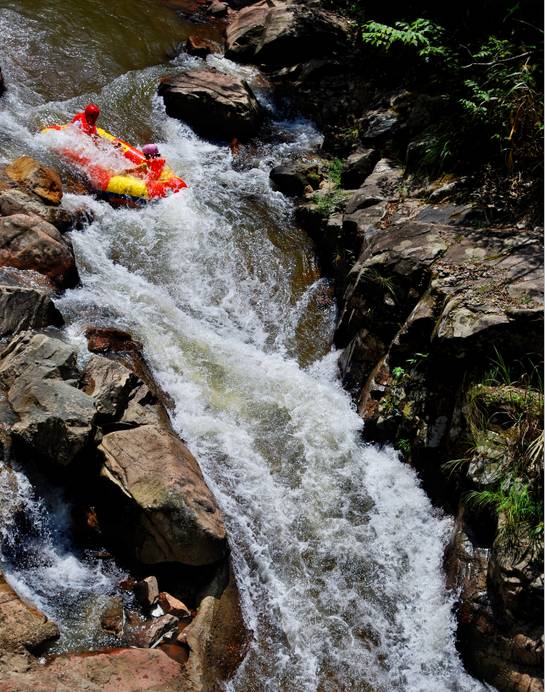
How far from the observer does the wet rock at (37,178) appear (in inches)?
310

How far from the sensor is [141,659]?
165 inches

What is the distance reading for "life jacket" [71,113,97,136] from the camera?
9.13 meters

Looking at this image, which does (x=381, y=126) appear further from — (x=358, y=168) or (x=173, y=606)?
(x=173, y=606)

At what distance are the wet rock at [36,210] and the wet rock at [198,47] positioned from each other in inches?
242

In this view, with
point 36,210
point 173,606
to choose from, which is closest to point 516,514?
point 173,606

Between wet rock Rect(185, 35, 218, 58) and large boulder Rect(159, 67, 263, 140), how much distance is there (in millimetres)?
2013

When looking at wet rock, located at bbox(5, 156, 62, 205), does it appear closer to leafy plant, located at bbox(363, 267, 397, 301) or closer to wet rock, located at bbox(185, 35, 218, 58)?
leafy plant, located at bbox(363, 267, 397, 301)

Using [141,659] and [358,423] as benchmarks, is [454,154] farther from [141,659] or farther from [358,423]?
[141,659]

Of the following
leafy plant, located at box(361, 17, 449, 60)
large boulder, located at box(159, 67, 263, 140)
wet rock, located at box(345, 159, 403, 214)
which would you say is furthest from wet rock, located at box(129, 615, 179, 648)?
large boulder, located at box(159, 67, 263, 140)

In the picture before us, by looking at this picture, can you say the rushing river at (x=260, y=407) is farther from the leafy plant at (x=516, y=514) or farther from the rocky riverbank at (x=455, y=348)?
the leafy plant at (x=516, y=514)

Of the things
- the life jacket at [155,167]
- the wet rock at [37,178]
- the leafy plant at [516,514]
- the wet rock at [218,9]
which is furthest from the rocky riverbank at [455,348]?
the wet rock at [218,9]

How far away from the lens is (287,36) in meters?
12.2

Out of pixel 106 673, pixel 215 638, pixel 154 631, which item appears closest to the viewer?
pixel 106 673

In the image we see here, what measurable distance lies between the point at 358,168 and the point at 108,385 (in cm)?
508
